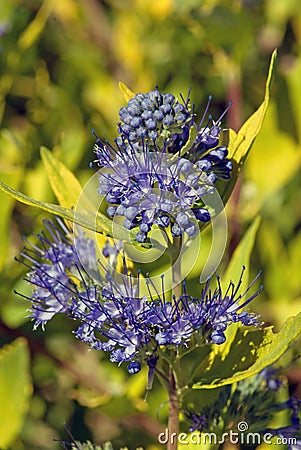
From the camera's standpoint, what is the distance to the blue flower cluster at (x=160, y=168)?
2.98 ft

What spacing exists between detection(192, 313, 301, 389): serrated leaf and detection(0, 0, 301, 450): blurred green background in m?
0.45

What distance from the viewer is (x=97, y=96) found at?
7.63 ft

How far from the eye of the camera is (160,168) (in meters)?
0.92

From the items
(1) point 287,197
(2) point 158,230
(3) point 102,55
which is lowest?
→ (2) point 158,230

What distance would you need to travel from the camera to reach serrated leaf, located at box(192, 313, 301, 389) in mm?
887

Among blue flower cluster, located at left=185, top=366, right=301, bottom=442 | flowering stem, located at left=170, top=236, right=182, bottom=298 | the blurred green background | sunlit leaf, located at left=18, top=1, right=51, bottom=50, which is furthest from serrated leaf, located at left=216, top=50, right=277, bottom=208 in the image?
sunlit leaf, located at left=18, top=1, right=51, bottom=50

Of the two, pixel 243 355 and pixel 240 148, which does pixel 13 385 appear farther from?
pixel 240 148

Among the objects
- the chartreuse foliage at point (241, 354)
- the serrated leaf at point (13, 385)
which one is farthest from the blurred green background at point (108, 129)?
the chartreuse foliage at point (241, 354)

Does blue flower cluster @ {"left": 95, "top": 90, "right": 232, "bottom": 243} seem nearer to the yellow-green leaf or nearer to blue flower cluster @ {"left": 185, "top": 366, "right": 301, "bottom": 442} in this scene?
the yellow-green leaf

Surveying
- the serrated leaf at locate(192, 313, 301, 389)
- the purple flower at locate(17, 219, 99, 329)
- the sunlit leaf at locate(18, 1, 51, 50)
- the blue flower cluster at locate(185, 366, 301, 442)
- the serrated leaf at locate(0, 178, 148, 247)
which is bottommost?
the blue flower cluster at locate(185, 366, 301, 442)

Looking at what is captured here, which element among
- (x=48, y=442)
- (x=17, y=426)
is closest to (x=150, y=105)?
(x=17, y=426)

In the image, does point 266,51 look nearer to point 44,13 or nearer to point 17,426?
point 44,13

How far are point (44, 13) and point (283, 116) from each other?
81 cm

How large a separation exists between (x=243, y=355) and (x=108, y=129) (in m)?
1.10
